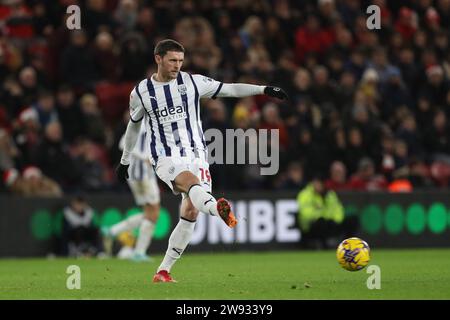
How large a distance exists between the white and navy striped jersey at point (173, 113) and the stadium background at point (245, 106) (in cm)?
695

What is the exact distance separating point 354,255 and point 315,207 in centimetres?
755

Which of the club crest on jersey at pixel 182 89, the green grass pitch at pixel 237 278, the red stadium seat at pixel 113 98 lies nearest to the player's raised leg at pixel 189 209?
the green grass pitch at pixel 237 278

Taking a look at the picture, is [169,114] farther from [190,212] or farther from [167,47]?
[190,212]

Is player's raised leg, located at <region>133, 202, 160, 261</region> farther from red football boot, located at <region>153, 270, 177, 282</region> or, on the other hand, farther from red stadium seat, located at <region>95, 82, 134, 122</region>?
red football boot, located at <region>153, 270, 177, 282</region>

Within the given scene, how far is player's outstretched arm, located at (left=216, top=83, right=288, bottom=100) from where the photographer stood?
10.3 meters

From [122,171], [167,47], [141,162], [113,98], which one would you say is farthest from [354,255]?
→ [113,98]

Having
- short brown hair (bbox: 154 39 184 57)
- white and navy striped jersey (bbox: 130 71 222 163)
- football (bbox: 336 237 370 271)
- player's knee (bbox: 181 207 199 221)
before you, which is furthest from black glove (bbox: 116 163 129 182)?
football (bbox: 336 237 370 271)

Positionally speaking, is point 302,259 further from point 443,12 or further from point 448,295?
point 443,12

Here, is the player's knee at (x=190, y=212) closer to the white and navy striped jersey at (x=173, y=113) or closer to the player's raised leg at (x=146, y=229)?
the white and navy striped jersey at (x=173, y=113)

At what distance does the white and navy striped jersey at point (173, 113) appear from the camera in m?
10.4

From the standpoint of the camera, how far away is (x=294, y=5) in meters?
22.2

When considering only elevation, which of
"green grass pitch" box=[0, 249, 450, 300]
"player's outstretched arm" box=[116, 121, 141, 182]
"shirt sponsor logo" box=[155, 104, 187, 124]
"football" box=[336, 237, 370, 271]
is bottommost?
"green grass pitch" box=[0, 249, 450, 300]

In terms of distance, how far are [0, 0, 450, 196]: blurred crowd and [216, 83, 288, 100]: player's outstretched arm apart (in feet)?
23.5
